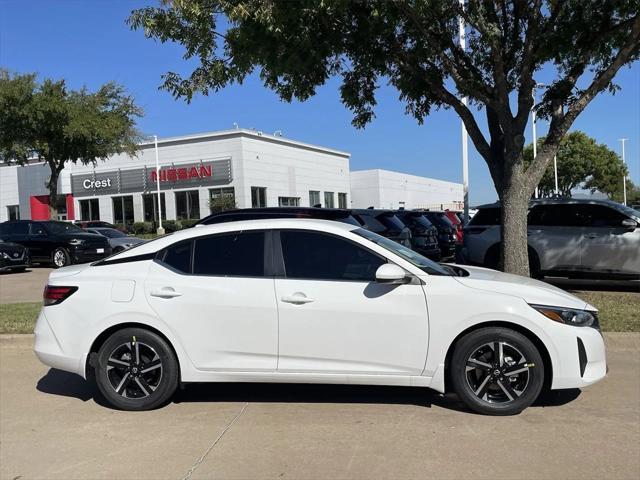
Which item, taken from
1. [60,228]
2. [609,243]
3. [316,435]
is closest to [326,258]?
[316,435]

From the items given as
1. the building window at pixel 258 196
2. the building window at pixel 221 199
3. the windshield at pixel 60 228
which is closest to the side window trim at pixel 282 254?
the windshield at pixel 60 228

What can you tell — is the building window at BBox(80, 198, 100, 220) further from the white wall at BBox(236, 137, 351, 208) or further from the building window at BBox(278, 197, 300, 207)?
the building window at BBox(278, 197, 300, 207)

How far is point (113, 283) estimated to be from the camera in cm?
511

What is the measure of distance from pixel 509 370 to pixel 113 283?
3.45 meters

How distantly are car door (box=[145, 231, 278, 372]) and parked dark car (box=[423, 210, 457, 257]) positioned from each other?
39.7 feet

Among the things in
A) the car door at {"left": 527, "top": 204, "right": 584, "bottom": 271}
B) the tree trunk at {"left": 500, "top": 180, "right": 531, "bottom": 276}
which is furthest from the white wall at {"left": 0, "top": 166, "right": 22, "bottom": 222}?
the tree trunk at {"left": 500, "top": 180, "right": 531, "bottom": 276}

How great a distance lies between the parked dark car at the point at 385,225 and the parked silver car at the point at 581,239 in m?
1.94

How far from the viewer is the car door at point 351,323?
4.73 metres

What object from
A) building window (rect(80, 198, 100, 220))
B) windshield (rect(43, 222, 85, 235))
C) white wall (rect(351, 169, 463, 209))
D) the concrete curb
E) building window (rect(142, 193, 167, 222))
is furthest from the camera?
white wall (rect(351, 169, 463, 209))

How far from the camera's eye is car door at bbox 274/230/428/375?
4727 mm

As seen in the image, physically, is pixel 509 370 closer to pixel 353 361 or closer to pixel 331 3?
pixel 353 361

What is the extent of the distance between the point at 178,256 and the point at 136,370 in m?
1.05

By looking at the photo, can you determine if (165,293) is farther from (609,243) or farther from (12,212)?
(12,212)

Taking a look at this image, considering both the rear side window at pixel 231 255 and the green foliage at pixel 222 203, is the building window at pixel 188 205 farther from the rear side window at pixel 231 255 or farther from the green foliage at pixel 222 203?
the rear side window at pixel 231 255
